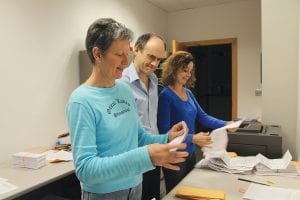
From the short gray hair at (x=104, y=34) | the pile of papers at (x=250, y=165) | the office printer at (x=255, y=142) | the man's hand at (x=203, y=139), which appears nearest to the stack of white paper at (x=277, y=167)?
the pile of papers at (x=250, y=165)

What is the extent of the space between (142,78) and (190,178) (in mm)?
679

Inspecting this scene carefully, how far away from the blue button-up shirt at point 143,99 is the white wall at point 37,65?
1.26 m

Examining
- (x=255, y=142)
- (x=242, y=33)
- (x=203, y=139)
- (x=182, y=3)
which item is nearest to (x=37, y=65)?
(x=203, y=139)

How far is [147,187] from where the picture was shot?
6.22 feet

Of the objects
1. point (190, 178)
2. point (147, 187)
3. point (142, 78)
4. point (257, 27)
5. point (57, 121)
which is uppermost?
point (257, 27)

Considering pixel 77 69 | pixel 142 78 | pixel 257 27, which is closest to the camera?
pixel 142 78

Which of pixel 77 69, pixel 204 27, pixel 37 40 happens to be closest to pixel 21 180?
pixel 37 40

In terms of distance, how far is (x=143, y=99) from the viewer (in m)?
1.71

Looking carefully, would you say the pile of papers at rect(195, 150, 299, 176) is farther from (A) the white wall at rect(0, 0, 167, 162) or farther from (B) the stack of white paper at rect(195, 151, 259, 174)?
(A) the white wall at rect(0, 0, 167, 162)

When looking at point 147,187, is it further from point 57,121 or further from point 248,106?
point 248,106

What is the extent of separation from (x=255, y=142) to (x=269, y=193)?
68 centimetres

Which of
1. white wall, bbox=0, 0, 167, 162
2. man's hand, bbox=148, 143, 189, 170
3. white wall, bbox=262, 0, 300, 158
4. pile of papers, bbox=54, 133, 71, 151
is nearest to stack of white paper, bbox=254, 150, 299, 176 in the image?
white wall, bbox=262, 0, 300, 158

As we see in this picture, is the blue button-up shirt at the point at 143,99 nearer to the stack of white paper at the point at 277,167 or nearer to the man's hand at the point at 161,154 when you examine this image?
the stack of white paper at the point at 277,167

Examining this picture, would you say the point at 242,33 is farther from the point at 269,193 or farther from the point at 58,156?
the point at 269,193
